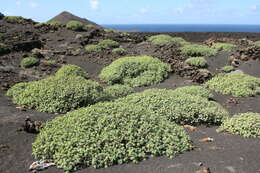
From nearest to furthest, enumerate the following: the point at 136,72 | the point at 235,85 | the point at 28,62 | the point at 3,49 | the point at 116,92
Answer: the point at 116,92 → the point at 235,85 → the point at 136,72 → the point at 28,62 → the point at 3,49

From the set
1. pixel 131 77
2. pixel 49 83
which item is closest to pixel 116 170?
pixel 49 83

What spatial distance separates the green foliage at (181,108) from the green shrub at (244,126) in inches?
18.1

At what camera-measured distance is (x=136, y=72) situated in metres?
11.9

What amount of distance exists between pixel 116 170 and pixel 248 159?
7.57 ft

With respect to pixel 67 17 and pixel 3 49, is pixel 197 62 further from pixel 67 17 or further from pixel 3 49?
pixel 67 17

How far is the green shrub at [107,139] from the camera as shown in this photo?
4426mm

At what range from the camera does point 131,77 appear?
11.9 metres

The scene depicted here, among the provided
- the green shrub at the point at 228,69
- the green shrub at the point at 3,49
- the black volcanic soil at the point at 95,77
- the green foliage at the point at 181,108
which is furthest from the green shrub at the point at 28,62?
the green shrub at the point at 228,69

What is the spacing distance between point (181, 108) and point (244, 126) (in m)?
1.51

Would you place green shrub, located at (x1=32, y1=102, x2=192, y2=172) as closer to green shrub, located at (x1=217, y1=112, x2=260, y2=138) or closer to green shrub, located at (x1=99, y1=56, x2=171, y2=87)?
green shrub, located at (x1=217, y1=112, x2=260, y2=138)

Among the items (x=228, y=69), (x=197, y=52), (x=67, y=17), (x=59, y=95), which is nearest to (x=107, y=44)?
(x=197, y=52)

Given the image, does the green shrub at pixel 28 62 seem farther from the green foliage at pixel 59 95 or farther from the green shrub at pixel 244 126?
the green shrub at pixel 244 126

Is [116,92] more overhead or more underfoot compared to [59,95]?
more underfoot

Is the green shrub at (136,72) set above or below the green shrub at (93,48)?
below
